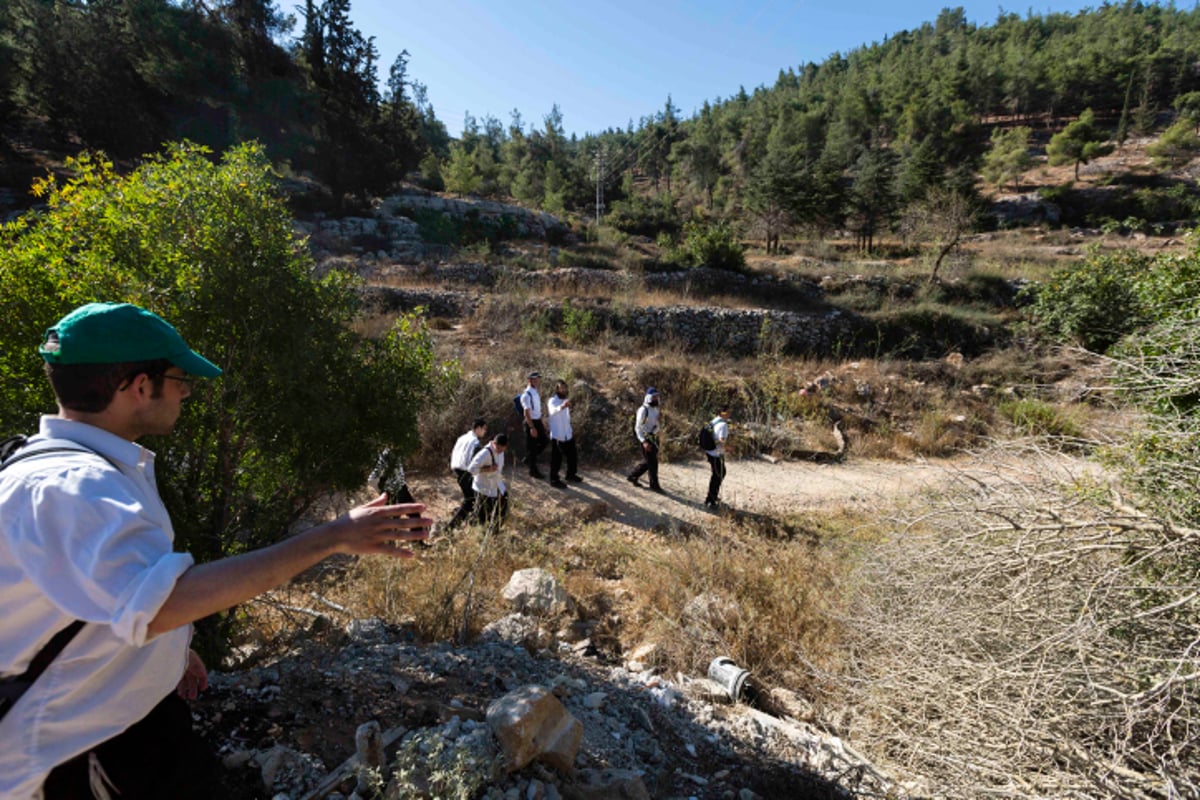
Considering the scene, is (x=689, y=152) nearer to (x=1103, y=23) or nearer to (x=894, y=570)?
(x=894, y=570)

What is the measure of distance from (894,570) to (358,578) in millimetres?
4313

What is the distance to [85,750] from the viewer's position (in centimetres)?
114

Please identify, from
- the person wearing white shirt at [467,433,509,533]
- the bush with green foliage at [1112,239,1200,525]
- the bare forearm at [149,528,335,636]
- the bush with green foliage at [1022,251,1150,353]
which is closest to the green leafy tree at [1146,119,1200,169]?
the bush with green foliage at [1022,251,1150,353]

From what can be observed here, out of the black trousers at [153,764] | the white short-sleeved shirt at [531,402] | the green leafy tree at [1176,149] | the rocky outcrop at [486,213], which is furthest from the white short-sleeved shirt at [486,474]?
the green leafy tree at [1176,149]

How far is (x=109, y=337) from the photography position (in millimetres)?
1204

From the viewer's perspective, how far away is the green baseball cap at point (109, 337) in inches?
46.2

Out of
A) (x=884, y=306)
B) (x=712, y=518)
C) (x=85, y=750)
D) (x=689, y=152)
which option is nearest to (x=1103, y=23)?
(x=689, y=152)

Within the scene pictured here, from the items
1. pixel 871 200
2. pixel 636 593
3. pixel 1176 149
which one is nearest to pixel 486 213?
pixel 636 593

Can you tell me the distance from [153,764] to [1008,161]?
56.7 metres

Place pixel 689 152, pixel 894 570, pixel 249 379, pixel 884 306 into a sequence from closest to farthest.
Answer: pixel 249 379 < pixel 894 570 < pixel 884 306 < pixel 689 152

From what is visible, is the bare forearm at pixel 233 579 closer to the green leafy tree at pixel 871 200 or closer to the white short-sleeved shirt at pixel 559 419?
the white short-sleeved shirt at pixel 559 419

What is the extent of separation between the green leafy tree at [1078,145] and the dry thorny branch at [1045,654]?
57944mm

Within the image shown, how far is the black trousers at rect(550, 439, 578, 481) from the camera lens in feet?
25.8

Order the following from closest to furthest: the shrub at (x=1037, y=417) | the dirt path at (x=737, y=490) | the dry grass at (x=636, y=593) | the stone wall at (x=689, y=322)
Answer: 1. the dry grass at (x=636, y=593)
2. the dirt path at (x=737, y=490)
3. the shrub at (x=1037, y=417)
4. the stone wall at (x=689, y=322)
